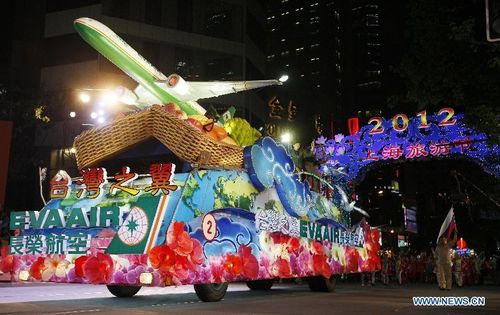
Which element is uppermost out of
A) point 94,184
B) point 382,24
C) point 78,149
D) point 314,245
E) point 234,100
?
point 382,24

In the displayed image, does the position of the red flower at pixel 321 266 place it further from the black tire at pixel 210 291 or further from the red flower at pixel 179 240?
the red flower at pixel 179 240

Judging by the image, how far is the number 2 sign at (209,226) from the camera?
9.63 metres

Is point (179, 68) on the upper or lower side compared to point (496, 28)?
upper

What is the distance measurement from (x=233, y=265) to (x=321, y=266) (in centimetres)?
413

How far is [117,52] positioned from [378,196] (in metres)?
84.8

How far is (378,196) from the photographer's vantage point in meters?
94.1

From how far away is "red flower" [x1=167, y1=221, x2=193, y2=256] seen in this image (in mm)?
9000

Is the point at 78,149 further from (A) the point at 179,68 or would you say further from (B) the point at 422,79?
(A) the point at 179,68

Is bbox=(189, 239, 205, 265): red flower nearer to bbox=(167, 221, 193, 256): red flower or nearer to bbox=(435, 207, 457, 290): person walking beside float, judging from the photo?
bbox=(167, 221, 193, 256): red flower

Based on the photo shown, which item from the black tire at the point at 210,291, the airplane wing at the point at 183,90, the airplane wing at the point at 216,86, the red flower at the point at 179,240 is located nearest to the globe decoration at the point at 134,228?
the red flower at the point at 179,240

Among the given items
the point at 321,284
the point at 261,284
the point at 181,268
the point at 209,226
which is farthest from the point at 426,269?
the point at 181,268

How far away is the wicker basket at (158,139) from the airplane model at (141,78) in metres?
2.20

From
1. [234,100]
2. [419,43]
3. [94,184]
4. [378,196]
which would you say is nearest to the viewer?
[94,184]

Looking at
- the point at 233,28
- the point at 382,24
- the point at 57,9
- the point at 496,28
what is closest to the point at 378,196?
the point at 382,24
